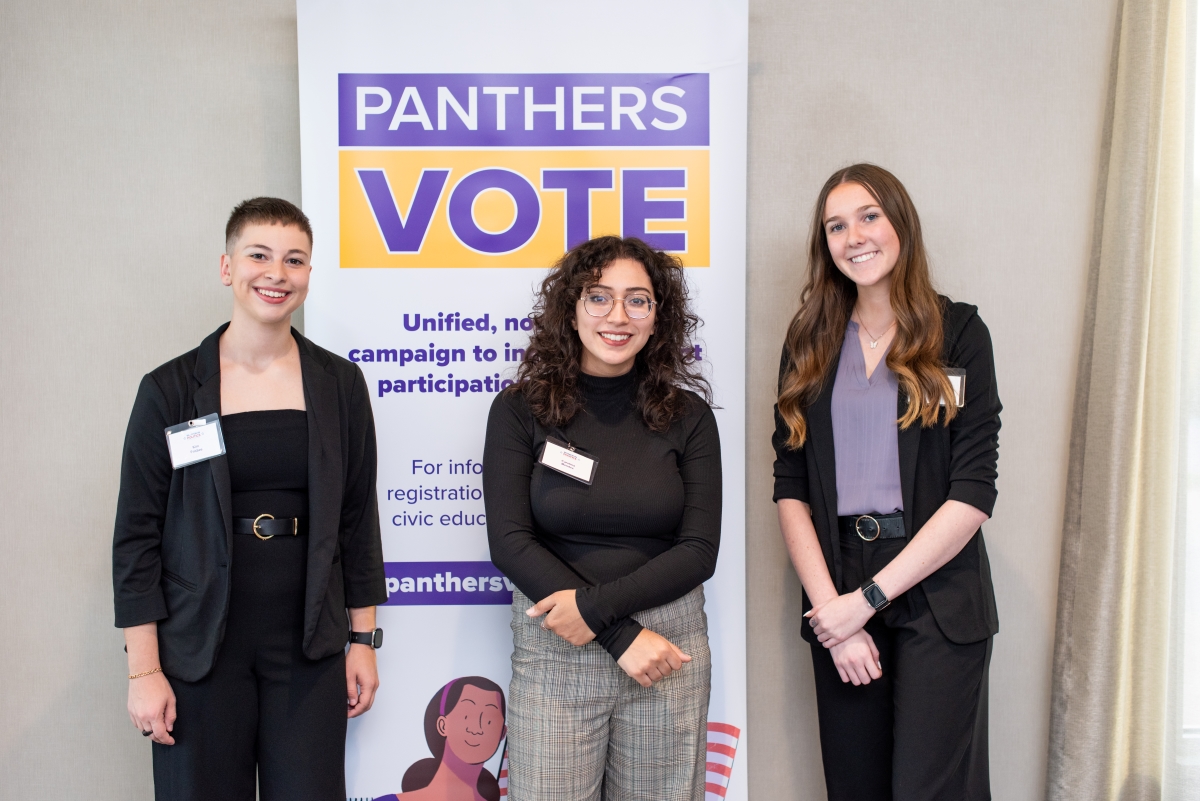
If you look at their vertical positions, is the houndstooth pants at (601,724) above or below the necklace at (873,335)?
below

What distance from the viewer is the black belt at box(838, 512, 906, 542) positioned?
1.71m

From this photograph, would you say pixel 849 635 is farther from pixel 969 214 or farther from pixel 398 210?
pixel 398 210

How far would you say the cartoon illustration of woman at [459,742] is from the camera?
215 centimetres

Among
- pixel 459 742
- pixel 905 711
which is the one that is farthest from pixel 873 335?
pixel 459 742

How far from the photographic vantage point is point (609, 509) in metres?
1.63

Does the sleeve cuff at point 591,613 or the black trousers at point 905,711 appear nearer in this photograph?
the sleeve cuff at point 591,613

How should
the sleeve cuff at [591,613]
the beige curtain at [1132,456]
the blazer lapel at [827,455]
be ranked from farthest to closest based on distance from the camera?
the beige curtain at [1132,456]
the blazer lapel at [827,455]
the sleeve cuff at [591,613]

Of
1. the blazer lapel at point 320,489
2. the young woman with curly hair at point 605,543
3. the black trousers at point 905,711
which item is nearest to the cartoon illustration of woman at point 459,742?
the young woman with curly hair at point 605,543

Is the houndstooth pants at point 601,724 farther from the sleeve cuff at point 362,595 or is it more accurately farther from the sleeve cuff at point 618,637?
the sleeve cuff at point 362,595

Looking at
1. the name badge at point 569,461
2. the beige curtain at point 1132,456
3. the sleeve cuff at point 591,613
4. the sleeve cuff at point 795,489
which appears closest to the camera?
the sleeve cuff at point 591,613

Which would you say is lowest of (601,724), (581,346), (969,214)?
(601,724)

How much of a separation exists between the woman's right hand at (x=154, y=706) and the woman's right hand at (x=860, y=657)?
1.46 meters

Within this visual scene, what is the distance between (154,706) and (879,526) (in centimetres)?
160

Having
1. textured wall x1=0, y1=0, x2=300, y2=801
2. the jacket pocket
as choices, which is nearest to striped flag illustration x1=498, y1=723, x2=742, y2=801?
the jacket pocket
